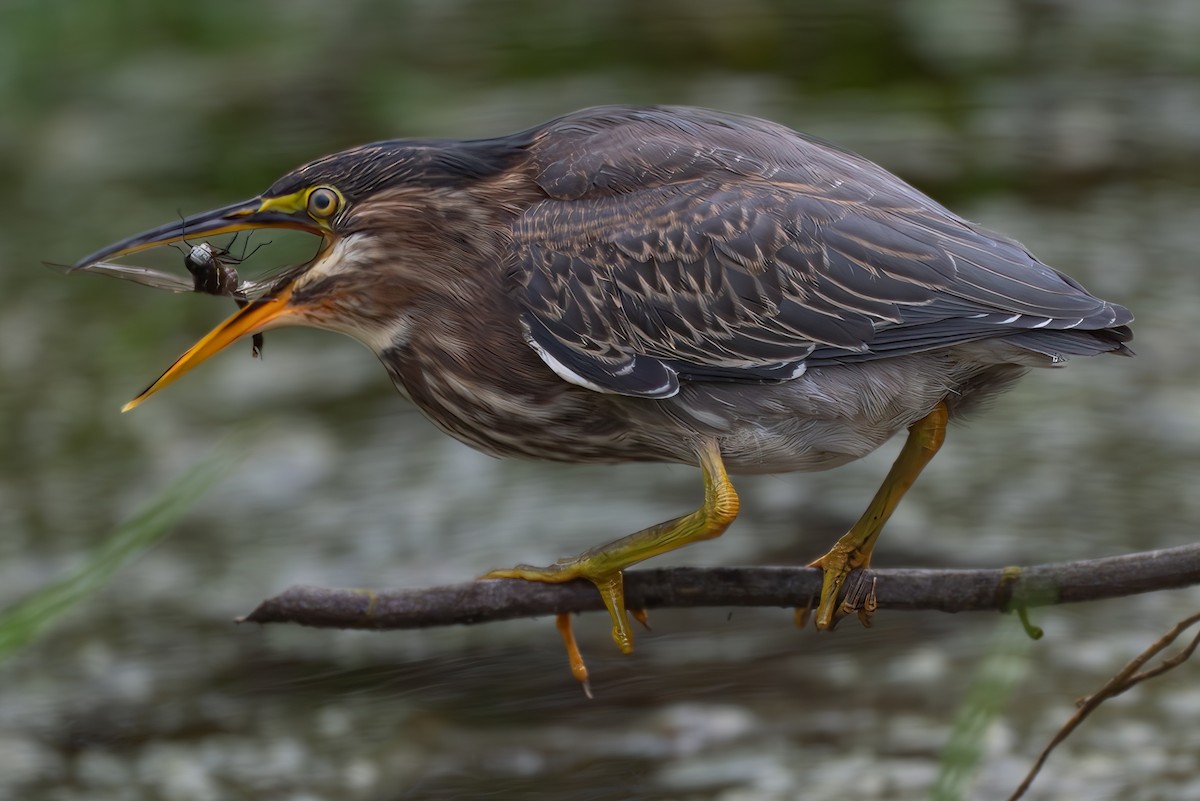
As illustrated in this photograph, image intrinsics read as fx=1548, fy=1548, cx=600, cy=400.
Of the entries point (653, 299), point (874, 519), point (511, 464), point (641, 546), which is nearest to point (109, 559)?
point (641, 546)

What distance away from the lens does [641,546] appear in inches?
82.7

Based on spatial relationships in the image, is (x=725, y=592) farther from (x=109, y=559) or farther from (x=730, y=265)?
(x=109, y=559)

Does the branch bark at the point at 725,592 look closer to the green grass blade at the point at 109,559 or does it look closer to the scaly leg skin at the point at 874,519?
the scaly leg skin at the point at 874,519

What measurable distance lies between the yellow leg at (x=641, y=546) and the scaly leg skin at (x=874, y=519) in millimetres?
193

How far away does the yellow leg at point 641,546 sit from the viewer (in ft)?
6.81

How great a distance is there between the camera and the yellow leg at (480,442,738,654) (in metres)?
2.07

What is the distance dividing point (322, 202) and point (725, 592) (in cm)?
77

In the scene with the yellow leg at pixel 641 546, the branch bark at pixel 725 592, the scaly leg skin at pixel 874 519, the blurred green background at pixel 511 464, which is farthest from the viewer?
the blurred green background at pixel 511 464

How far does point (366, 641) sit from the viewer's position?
365 centimetres

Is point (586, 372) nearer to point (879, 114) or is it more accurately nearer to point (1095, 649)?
point (1095, 649)


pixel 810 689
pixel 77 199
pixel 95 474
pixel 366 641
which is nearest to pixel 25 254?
pixel 77 199

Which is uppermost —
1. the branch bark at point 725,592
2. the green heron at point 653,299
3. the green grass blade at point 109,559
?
the green grass blade at point 109,559

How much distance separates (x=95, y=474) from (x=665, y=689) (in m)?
1.80

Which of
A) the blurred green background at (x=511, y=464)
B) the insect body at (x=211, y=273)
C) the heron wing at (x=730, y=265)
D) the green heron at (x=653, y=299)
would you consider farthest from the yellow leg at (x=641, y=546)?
the blurred green background at (x=511, y=464)
